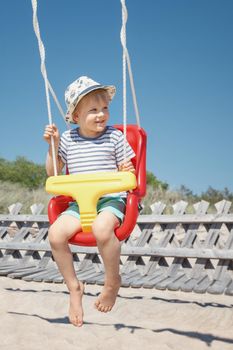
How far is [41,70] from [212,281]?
4.26 meters

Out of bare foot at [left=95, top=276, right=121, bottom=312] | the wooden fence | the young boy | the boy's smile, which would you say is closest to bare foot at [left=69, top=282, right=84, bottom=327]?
the young boy

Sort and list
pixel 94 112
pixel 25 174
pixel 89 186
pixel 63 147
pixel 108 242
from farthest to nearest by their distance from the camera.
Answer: pixel 25 174
pixel 63 147
pixel 94 112
pixel 89 186
pixel 108 242

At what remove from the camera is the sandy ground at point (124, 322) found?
4.06 m

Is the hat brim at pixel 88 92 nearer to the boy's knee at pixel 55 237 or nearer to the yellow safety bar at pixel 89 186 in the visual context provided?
the yellow safety bar at pixel 89 186

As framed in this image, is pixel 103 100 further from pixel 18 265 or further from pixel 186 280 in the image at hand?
pixel 18 265

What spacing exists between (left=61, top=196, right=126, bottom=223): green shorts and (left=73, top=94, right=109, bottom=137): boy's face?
39 cm

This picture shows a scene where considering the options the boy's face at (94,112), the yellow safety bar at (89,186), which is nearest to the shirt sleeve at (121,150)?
the boy's face at (94,112)

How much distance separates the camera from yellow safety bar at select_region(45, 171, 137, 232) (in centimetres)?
250

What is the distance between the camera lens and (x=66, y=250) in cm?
264

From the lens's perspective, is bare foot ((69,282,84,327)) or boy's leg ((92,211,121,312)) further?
bare foot ((69,282,84,327))

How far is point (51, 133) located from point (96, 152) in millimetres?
275

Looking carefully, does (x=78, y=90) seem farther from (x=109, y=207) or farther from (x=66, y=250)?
(x=66, y=250)

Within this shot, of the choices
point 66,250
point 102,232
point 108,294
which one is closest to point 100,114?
point 102,232

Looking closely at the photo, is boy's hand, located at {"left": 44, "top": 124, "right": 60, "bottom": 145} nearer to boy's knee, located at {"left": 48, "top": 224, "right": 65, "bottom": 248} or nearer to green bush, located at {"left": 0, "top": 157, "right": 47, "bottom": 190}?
boy's knee, located at {"left": 48, "top": 224, "right": 65, "bottom": 248}
